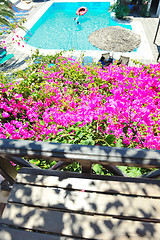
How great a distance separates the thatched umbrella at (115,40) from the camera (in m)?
13.3

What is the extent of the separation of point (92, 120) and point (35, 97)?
2227 millimetres

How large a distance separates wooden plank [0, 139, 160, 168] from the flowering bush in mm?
1031

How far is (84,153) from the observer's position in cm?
143

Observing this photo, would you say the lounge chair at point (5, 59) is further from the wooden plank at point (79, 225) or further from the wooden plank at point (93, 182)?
the wooden plank at point (79, 225)

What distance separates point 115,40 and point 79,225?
14792mm

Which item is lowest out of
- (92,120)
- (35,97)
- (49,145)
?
(35,97)

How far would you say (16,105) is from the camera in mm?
4227

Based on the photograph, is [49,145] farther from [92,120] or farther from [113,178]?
[92,120]

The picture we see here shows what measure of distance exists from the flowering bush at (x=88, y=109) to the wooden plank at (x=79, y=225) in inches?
42.8

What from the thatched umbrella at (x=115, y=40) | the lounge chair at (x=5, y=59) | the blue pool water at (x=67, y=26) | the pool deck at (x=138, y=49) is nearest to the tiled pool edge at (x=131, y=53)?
the pool deck at (x=138, y=49)

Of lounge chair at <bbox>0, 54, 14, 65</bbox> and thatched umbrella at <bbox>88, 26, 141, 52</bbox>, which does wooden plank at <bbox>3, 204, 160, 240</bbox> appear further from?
thatched umbrella at <bbox>88, 26, 141, 52</bbox>

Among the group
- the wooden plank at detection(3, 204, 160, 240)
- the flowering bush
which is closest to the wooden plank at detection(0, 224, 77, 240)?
the wooden plank at detection(3, 204, 160, 240)

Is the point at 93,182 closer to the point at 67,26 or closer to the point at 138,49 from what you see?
the point at 138,49

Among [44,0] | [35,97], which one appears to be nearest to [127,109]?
[35,97]
